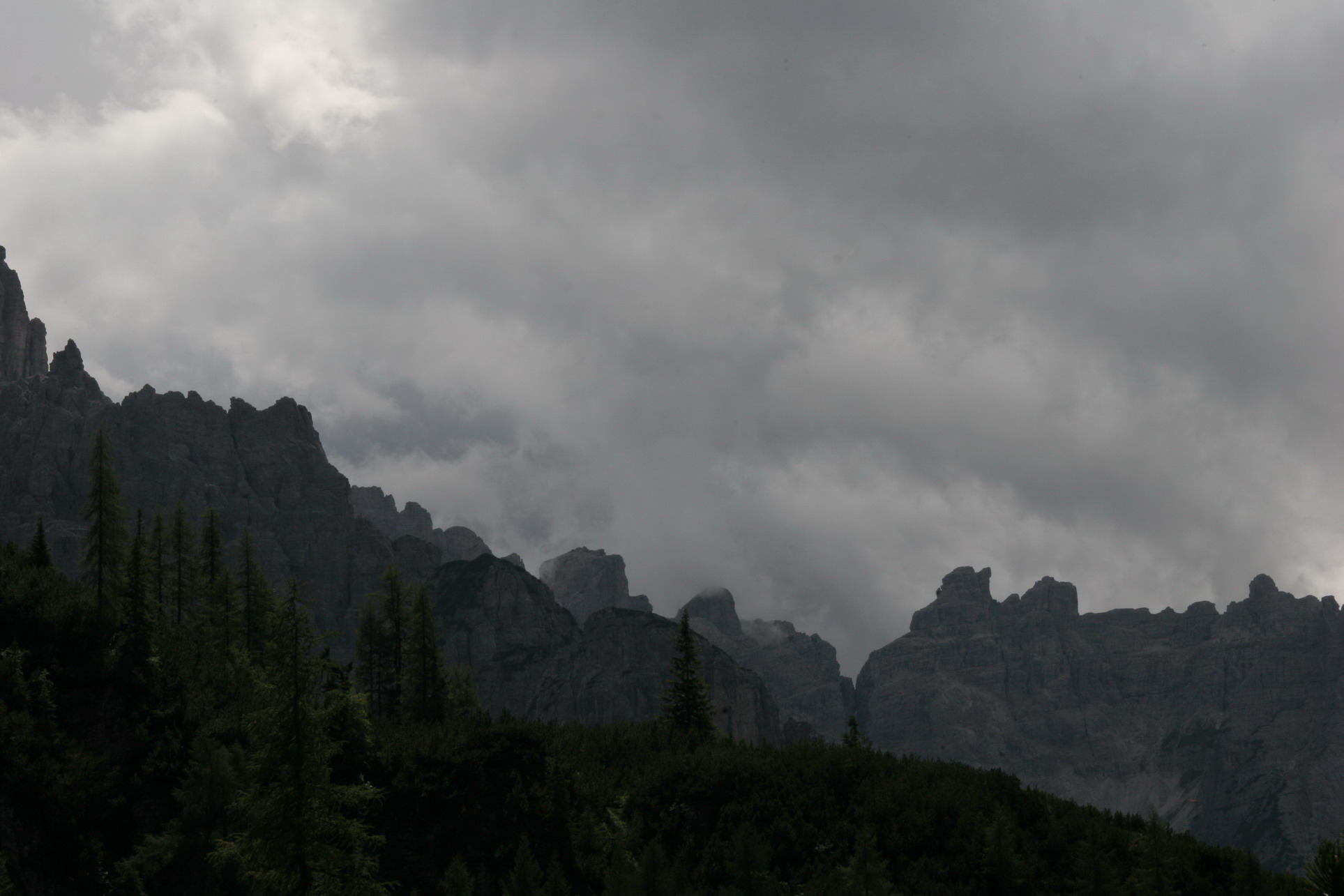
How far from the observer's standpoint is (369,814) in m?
56.5

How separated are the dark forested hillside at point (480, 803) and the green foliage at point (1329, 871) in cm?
2954

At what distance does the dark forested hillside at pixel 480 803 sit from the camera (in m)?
49.8

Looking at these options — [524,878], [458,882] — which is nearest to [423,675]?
[458,882]

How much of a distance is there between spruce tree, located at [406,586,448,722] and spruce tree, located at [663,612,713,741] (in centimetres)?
1572

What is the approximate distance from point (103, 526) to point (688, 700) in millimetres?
39644

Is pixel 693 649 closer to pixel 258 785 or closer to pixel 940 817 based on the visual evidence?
pixel 940 817

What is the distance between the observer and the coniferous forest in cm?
4978

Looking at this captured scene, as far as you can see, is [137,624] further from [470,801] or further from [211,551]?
[211,551]

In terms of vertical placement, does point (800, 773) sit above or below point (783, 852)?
above

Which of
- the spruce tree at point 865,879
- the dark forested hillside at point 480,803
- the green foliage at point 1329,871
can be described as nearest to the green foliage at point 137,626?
the dark forested hillside at point 480,803

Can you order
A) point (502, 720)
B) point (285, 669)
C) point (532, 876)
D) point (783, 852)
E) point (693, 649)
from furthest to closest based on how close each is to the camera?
point (693, 649) < point (502, 720) < point (783, 852) < point (532, 876) < point (285, 669)

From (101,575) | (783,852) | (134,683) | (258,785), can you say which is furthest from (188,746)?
(258,785)

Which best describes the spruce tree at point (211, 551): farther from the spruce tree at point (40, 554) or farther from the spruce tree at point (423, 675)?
the spruce tree at point (423, 675)

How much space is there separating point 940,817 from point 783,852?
766 centimetres
